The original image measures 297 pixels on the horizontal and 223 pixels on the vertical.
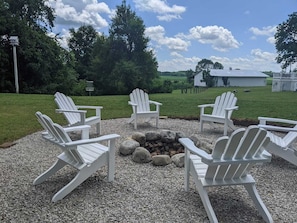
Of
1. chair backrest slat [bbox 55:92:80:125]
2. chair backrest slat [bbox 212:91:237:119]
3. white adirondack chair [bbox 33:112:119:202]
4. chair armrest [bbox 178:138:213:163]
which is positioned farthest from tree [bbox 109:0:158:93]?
chair armrest [bbox 178:138:213:163]

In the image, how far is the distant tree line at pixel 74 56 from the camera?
1518 centimetres

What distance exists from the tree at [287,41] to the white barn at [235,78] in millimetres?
7672

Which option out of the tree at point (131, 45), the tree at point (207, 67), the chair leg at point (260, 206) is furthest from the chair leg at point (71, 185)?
the tree at point (207, 67)

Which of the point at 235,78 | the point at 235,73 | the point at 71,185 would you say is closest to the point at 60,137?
the point at 71,185

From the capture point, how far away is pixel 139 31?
26.0 metres

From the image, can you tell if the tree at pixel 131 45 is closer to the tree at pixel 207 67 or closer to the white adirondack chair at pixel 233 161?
the tree at pixel 207 67

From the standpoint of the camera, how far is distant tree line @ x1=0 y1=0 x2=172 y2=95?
15.2 m

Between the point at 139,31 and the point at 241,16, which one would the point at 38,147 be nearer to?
the point at 241,16

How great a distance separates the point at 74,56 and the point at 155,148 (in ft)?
62.1

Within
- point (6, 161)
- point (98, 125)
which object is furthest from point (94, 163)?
point (98, 125)

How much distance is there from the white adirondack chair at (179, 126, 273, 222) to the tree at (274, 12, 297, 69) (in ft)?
85.4

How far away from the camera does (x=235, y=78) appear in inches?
1339

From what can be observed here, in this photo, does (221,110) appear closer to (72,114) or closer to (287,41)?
(72,114)

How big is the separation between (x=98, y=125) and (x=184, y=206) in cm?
303
